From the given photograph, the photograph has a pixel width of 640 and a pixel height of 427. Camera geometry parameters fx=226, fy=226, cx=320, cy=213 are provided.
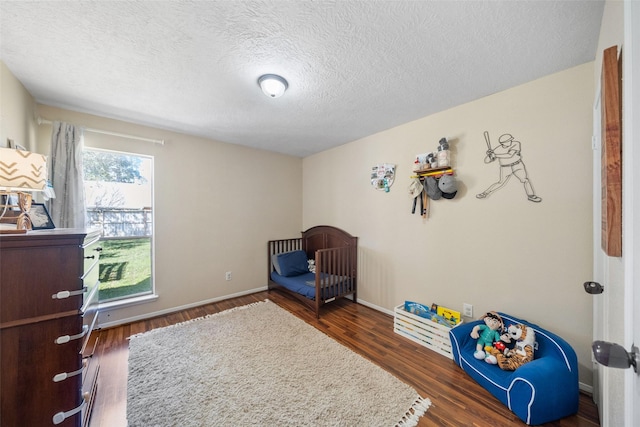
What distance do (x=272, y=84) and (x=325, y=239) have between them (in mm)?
2472

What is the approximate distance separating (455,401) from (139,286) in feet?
11.1

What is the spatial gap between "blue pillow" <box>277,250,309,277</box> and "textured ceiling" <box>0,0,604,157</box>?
6.85ft

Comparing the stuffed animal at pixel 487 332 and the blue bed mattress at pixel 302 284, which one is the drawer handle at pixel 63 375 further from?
the stuffed animal at pixel 487 332

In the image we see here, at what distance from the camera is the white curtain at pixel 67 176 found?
7.02ft

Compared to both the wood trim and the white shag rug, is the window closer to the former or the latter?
the white shag rug

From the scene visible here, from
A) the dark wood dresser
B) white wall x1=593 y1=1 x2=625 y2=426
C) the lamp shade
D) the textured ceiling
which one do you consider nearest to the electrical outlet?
white wall x1=593 y1=1 x2=625 y2=426

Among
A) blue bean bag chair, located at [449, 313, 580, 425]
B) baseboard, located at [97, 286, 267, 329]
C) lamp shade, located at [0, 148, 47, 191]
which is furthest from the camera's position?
baseboard, located at [97, 286, 267, 329]

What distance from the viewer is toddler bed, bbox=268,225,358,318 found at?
287 cm

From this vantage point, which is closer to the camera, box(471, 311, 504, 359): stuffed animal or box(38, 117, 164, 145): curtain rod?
box(471, 311, 504, 359): stuffed animal

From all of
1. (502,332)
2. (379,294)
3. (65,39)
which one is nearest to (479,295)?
(502,332)

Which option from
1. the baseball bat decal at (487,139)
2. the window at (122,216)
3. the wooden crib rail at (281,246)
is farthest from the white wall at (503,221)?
the window at (122,216)

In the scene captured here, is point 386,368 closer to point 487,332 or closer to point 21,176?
point 487,332

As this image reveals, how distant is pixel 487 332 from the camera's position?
5.93 ft

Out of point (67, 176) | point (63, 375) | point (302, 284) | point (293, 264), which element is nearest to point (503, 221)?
point (302, 284)
